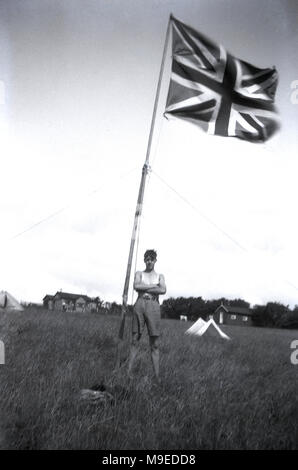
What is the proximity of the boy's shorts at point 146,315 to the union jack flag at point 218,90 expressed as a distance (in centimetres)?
340

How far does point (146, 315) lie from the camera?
521cm

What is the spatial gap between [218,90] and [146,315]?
4.38 metres

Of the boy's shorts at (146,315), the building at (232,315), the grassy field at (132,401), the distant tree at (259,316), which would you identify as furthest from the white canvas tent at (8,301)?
the building at (232,315)

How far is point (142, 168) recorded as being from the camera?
256 inches

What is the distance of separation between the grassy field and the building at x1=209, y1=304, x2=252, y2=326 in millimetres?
66539

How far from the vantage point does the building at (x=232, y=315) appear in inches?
2820

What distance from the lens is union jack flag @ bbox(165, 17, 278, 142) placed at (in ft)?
22.0

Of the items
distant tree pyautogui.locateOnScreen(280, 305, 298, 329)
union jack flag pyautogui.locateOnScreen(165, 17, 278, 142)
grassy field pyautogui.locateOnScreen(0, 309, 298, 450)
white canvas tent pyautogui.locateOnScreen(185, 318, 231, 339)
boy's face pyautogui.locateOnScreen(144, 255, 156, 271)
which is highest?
union jack flag pyautogui.locateOnScreen(165, 17, 278, 142)

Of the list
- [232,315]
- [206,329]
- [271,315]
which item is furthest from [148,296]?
[232,315]

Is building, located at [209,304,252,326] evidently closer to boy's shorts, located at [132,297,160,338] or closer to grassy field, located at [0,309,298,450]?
grassy field, located at [0,309,298,450]

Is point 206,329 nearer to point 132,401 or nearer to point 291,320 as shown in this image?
point 132,401

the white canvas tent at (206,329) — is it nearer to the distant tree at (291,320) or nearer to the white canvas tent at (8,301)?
the white canvas tent at (8,301)

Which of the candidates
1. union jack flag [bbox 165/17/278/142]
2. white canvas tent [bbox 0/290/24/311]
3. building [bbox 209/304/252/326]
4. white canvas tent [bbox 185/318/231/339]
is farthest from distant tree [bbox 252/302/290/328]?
union jack flag [bbox 165/17/278/142]
